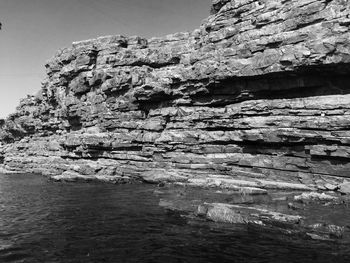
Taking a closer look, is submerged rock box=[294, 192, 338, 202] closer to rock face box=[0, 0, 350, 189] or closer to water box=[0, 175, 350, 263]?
rock face box=[0, 0, 350, 189]

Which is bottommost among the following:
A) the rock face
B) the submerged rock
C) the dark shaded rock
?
the submerged rock

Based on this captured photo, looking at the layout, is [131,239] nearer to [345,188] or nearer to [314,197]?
[314,197]

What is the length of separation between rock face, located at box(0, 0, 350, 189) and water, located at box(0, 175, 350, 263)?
1557 centimetres

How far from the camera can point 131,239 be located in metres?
21.0

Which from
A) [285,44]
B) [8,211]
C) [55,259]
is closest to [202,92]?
[285,44]

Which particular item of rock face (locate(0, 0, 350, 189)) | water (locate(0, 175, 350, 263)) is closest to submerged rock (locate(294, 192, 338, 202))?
rock face (locate(0, 0, 350, 189))

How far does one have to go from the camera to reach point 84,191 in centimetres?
4066

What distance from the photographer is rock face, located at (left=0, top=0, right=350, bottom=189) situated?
35.0 m

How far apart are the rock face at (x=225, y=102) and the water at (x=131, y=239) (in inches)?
613

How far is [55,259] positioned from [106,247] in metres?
3.14

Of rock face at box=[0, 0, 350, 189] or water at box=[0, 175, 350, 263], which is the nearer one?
water at box=[0, 175, 350, 263]

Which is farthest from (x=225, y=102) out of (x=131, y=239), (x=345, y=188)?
(x=131, y=239)

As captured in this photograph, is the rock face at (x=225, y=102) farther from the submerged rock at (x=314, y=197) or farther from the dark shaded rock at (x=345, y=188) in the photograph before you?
the submerged rock at (x=314, y=197)

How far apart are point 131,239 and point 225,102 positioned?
28.0 m
